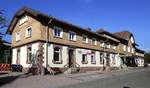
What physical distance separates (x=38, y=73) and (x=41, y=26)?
5315 mm

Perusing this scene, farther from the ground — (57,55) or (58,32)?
(58,32)

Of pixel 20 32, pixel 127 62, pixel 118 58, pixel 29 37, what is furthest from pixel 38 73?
pixel 127 62

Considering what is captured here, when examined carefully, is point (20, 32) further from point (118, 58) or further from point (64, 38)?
point (118, 58)

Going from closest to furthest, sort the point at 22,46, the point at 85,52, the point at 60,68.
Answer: the point at 60,68
the point at 22,46
the point at 85,52

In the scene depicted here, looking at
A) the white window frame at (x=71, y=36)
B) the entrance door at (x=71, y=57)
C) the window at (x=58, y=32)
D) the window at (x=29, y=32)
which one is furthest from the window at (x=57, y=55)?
the window at (x=29, y=32)

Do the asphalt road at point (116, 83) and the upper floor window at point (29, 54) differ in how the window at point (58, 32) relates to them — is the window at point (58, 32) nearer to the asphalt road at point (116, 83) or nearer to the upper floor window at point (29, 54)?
the upper floor window at point (29, 54)

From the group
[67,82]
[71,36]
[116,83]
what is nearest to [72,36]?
[71,36]

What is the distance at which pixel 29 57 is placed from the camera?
28.2 meters

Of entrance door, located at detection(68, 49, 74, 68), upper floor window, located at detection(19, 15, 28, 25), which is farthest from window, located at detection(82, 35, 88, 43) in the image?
upper floor window, located at detection(19, 15, 28, 25)

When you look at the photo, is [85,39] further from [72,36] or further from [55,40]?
[55,40]

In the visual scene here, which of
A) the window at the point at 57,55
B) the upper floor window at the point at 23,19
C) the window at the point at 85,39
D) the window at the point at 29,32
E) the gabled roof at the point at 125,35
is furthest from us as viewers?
the gabled roof at the point at 125,35

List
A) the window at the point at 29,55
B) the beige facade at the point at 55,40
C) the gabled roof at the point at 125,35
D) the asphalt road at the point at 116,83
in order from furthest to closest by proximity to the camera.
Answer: the gabled roof at the point at 125,35, the window at the point at 29,55, the beige facade at the point at 55,40, the asphalt road at the point at 116,83

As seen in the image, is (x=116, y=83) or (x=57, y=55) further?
(x=57, y=55)

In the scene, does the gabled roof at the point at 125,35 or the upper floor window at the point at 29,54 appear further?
the gabled roof at the point at 125,35
